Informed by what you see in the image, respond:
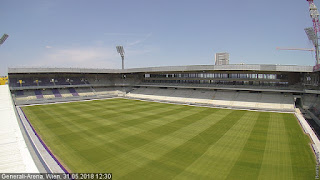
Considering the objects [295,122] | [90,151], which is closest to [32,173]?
[90,151]

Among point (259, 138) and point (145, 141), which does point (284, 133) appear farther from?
point (145, 141)

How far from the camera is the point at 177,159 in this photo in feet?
38.3

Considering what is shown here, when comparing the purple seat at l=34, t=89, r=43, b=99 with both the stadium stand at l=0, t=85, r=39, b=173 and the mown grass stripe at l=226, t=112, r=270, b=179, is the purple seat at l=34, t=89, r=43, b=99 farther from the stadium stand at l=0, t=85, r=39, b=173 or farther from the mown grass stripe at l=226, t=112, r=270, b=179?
the mown grass stripe at l=226, t=112, r=270, b=179

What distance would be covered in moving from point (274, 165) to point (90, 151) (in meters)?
13.7

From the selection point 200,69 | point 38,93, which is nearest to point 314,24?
point 200,69

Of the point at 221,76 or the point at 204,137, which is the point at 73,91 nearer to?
the point at 221,76

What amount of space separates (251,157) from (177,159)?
569cm

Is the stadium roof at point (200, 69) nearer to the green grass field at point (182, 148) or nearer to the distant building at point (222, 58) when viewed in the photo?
the green grass field at point (182, 148)

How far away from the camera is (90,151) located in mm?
12938

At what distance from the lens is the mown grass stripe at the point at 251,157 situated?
994 centimetres

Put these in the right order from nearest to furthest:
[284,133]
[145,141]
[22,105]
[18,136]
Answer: [18,136], [145,141], [284,133], [22,105]

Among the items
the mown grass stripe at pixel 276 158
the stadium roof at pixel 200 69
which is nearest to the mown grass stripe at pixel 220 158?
the mown grass stripe at pixel 276 158

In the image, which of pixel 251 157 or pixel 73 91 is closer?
pixel 251 157

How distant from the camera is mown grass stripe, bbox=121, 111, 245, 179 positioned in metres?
9.81
